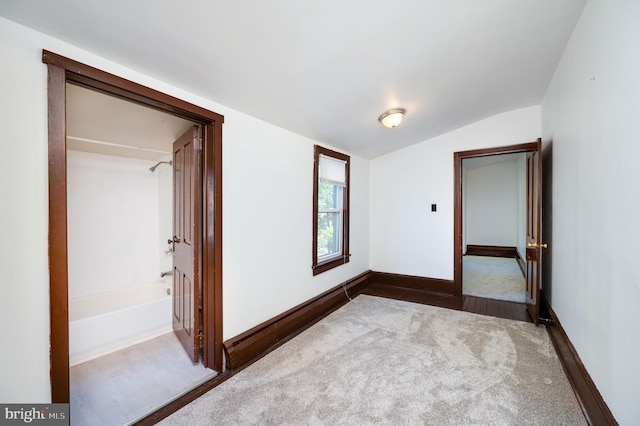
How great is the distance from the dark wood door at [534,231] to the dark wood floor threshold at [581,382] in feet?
1.36

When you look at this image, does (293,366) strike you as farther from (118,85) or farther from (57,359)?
(118,85)

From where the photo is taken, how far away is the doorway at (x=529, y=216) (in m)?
2.79

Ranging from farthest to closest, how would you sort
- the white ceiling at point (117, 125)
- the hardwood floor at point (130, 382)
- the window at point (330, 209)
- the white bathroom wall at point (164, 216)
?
the white bathroom wall at point (164, 216) < the window at point (330, 209) < the white ceiling at point (117, 125) < the hardwood floor at point (130, 382)

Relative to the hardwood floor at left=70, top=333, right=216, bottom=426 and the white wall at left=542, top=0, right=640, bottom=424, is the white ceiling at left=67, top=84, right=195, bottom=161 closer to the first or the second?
the hardwood floor at left=70, top=333, right=216, bottom=426

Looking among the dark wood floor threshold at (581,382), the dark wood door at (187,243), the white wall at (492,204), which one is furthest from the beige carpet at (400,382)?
the white wall at (492,204)

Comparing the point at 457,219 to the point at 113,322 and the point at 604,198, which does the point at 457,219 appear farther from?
the point at 113,322

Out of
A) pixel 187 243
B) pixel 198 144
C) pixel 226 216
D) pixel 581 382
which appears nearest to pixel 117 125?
pixel 198 144

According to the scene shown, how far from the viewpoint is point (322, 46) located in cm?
162

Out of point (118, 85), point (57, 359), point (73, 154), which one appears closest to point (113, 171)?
point (73, 154)

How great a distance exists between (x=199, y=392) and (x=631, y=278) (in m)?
2.47

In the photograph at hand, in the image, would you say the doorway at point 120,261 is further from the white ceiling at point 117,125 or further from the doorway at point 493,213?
the doorway at point 493,213

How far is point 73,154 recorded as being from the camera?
2918 mm

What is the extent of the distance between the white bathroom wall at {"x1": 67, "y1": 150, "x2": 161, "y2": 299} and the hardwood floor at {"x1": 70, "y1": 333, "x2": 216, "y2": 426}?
114cm

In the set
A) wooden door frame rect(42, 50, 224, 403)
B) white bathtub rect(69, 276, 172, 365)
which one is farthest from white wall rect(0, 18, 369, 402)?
white bathtub rect(69, 276, 172, 365)
